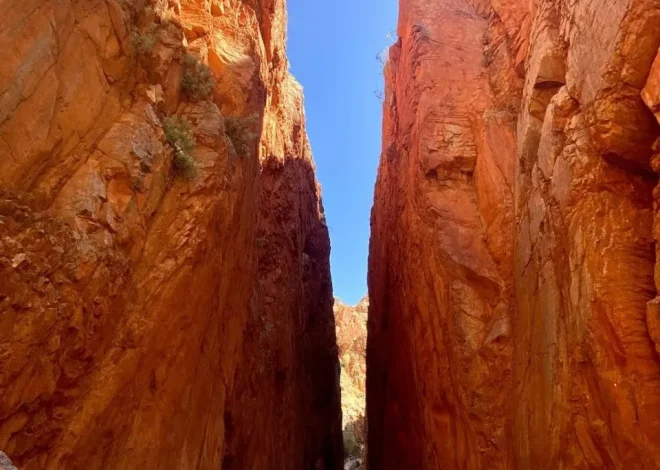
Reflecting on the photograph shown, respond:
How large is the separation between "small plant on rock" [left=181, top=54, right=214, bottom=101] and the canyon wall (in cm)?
3

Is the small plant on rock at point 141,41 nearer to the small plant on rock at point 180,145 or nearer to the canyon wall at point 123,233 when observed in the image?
the canyon wall at point 123,233

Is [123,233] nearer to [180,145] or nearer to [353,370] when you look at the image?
[180,145]

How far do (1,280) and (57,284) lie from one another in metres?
0.74

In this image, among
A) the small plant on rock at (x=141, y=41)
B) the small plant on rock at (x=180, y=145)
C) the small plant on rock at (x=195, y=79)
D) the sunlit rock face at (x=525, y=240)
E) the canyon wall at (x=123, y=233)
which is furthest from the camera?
the small plant on rock at (x=195, y=79)

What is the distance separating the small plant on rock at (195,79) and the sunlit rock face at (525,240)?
20.2 feet

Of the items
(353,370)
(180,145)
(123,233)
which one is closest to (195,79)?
(180,145)

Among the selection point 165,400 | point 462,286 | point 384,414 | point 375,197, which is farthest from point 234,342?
point 375,197

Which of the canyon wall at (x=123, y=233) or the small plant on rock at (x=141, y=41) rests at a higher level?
the small plant on rock at (x=141, y=41)

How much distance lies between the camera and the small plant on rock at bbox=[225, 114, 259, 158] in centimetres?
1092

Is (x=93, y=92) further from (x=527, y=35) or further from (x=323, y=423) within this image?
(x=323, y=423)

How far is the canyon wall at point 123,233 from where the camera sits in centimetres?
590

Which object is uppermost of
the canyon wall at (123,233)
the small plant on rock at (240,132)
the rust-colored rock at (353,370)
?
the rust-colored rock at (353,370)

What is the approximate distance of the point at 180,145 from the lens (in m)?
8.76

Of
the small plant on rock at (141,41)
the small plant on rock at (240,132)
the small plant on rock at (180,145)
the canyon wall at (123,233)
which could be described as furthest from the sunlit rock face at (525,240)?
the small plant on rock at (141,41)
